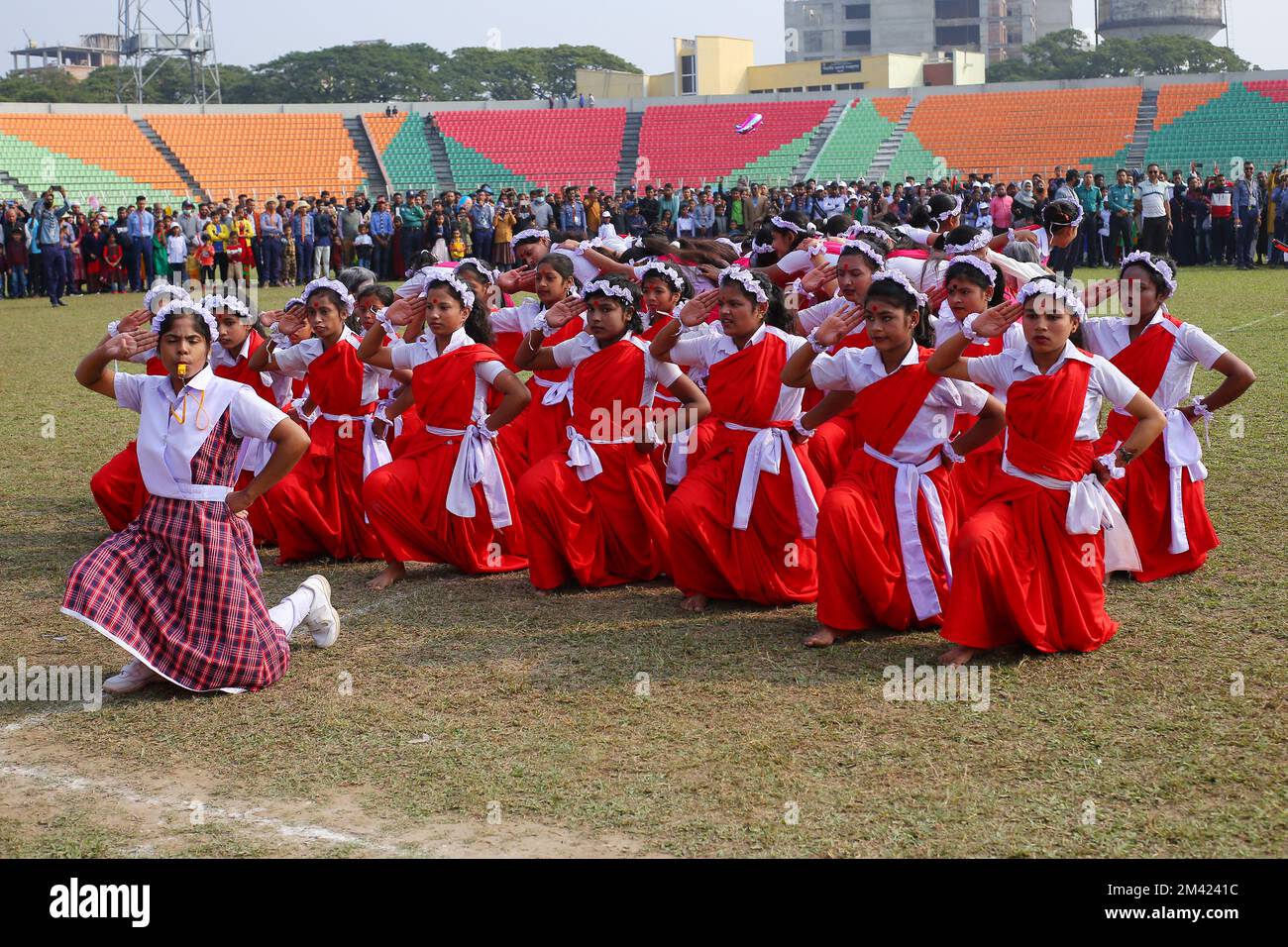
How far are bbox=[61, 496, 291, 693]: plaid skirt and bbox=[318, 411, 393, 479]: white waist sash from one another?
90.5 inches

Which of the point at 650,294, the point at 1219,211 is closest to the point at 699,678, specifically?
the point at 650,294

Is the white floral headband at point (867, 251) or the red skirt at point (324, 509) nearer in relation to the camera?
the white floral headband at point (867, 251)

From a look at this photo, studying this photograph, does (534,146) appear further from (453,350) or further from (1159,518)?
(1159,518)

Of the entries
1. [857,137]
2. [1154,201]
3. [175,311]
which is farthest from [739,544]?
[857,137]

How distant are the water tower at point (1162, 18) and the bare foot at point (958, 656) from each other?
348 ft

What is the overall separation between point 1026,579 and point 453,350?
3222 mm

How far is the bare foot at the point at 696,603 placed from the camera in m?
6.68

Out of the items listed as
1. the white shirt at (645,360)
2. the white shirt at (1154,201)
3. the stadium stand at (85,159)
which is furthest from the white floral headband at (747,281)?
the stadium stand at (85,159)

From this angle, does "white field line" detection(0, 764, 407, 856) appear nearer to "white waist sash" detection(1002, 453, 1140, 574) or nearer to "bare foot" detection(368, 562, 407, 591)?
"bare foot" detection(368, 562, 407, 591)

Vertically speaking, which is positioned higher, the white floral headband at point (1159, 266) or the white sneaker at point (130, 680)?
the white floral headband at point (1159, 266)

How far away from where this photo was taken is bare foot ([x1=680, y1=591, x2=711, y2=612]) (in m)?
6.68

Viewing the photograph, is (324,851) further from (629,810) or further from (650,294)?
(650,294)

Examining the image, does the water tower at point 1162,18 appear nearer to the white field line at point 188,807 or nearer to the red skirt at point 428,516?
the red skirt at point 428,516

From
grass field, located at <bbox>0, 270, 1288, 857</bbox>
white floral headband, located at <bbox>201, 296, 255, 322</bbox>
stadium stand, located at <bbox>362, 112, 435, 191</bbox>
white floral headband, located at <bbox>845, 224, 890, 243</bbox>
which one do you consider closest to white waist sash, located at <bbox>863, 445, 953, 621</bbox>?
grass field, located at <bbox>0, 270, 1288, 857</bbox>
